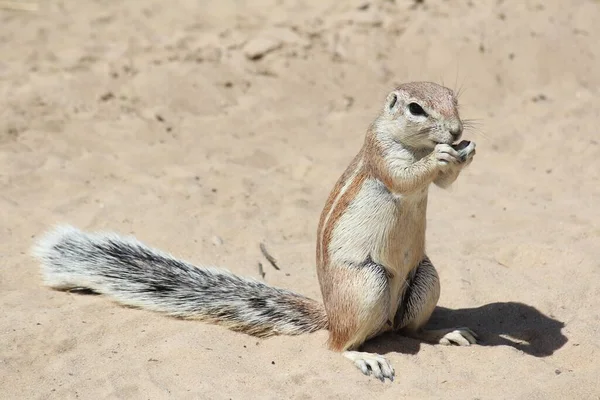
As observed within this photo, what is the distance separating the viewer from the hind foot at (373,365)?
4430mm

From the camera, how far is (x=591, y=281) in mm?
5371

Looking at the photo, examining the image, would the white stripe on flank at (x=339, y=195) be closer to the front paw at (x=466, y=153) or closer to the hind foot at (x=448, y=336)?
the front paw at (x=466, y=153)

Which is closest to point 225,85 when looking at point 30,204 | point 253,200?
point 253,200

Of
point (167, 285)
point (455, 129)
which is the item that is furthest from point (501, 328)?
point (167, 285)

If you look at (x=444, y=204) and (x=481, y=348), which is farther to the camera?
(x=444, y=204)

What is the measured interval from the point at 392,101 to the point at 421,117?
0.24 metres

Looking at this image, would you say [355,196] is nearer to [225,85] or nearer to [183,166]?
[183,166]

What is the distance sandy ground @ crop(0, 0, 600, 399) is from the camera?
178 inches

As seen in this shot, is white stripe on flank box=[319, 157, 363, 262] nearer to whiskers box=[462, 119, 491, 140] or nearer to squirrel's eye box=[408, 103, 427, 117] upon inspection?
squirrel's eye box=[408, 103, 427, 117]

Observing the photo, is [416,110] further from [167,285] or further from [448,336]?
[167,285]

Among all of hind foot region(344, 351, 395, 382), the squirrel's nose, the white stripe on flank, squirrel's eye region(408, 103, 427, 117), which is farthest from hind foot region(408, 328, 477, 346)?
squirrel's eye region(408, 103, 427, 117)

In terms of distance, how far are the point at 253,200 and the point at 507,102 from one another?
3.22m

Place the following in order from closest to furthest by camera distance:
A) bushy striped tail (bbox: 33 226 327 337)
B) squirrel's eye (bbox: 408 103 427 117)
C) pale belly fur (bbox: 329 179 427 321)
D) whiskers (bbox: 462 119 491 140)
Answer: squirrel's eye (bbox: 408 103 427 117) → pale belly fur (bbox: 329 179 427 321) → bushy striped tail (bbox: 33 226 327 337) → whiskers (bbox: 462 119 491 140)

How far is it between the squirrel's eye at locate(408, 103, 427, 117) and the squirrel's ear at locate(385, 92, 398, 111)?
12cm
